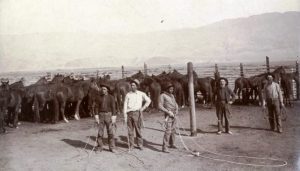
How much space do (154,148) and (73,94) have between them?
518 centimetres

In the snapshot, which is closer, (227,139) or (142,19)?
(227,139)

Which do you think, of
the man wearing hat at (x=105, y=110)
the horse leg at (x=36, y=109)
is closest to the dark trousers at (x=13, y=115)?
the horse leg at (x=36, y=109)

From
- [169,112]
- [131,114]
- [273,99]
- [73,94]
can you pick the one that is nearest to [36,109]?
[73,94]

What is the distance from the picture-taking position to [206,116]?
11.2 meters

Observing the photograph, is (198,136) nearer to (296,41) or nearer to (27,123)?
(296,41)

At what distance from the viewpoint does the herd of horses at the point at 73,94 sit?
36.1 ft

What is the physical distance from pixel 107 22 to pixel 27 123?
4.58 metres

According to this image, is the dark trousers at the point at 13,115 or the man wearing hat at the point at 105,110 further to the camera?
the dark trousers at the point at 13,115

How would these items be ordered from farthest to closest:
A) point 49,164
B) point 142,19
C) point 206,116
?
1. point 206,116
2. point 142,19
3. point 49,164

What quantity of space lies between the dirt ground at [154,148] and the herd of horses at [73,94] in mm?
1049

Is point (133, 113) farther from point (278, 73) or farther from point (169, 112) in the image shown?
point (278, 73)

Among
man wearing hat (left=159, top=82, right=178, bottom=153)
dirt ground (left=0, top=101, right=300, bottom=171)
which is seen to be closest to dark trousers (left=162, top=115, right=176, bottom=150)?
man wearing hat (left=159, top=82, right=178, bottom=153)

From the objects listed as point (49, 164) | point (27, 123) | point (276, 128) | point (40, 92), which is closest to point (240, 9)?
point (276, 128)

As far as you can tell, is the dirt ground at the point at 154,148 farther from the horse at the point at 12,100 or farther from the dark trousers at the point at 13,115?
the horse at the point at 12,100
